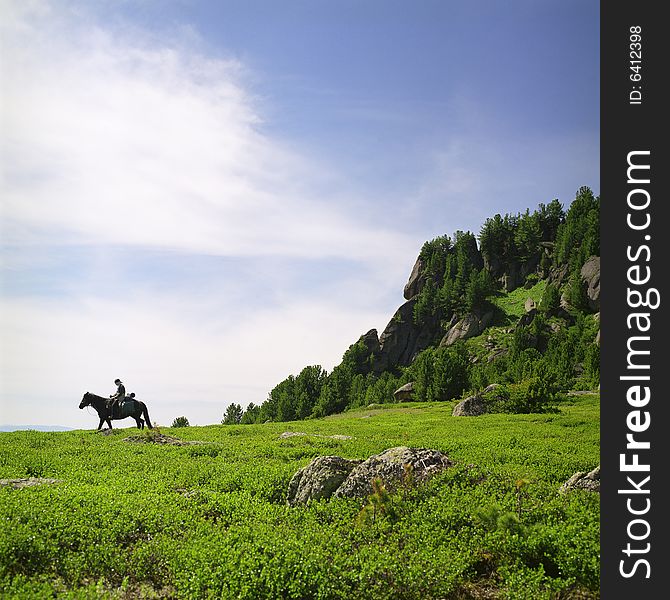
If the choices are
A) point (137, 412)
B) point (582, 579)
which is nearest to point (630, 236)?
point (582, 579)

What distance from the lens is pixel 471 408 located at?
4172cm

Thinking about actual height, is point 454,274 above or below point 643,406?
above

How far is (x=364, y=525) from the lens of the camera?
9531 millimetres

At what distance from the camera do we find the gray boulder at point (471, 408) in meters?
41.3

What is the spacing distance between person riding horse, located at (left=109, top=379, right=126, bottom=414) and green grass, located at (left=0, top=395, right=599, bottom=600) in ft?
51.8

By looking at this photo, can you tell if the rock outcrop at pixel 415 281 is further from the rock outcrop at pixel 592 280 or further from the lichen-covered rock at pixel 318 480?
the lichen-covered rock at pixel 318 480

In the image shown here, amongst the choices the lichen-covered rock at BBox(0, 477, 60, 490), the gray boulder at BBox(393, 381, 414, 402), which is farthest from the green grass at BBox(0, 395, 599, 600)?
the gray boulder at BBox(393, 381, 414, 402)

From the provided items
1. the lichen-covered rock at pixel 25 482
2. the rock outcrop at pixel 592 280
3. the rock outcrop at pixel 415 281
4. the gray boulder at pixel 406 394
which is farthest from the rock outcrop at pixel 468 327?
the lichen-covered rock at pixel 25 482

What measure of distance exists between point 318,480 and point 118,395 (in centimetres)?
2167

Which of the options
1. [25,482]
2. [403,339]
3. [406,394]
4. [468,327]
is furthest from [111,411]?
[403,339]

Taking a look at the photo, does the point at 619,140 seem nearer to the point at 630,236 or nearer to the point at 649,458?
the point at 630,236

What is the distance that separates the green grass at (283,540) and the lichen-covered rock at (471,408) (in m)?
28.0

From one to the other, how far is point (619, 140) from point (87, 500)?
11235 millimetres

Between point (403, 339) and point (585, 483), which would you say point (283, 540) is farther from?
point (403, 339)
